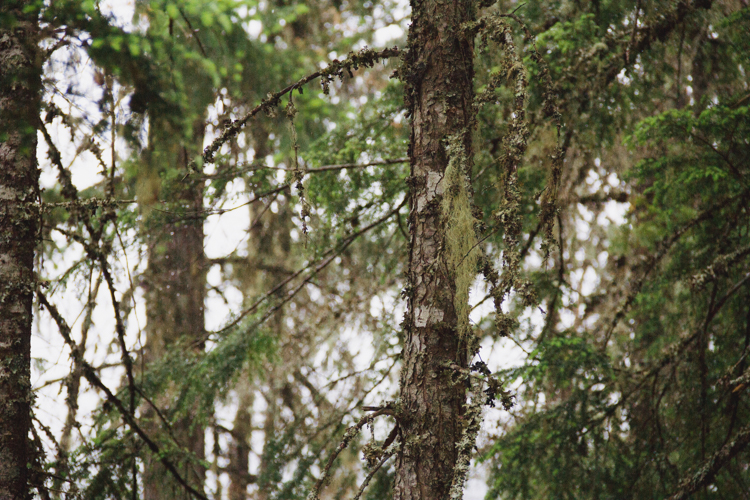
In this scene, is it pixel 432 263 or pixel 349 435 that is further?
pixel 432 263

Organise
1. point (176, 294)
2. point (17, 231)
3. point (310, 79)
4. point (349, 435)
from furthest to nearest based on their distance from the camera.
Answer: point (176, 294) → point (17, 231) → point (310, 79) → point (349, 435)

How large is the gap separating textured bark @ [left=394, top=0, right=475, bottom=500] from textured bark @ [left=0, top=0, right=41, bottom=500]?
195cm

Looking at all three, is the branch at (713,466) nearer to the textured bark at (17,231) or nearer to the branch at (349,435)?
the branch at (349,435)

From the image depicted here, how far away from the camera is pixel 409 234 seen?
8.77 ft

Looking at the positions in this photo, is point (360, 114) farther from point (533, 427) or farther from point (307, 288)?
point (307, 288)

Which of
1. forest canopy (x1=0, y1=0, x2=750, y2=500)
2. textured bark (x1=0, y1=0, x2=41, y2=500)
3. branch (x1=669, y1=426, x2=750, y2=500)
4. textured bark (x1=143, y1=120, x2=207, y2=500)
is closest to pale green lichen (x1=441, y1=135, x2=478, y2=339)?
forest canopy (x1=0, y1=0, x2=750, y2=500)

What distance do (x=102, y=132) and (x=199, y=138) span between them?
4441 mm

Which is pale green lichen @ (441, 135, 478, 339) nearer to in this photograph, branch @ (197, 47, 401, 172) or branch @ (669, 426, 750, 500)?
branch @ (197, 47, 401, 172)

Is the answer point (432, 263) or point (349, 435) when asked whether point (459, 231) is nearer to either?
point (432, 263)

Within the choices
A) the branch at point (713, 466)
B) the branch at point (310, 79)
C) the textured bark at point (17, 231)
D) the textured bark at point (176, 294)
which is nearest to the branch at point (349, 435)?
the branch at point (310, 79)

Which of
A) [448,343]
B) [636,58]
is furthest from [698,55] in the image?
[448,343]

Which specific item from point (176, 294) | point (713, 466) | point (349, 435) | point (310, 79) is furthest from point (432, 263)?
point (176, 294)

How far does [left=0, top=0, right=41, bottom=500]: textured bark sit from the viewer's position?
2980 mm

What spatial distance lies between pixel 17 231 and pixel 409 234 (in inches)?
83.3
